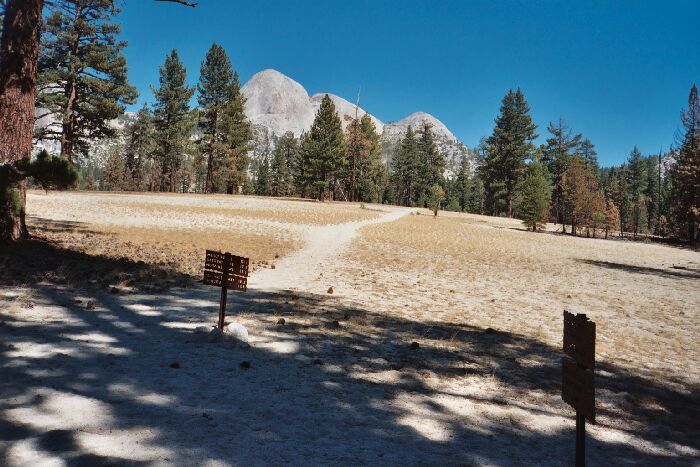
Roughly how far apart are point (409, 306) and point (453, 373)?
341 centimetres

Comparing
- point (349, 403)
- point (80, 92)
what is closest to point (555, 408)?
point (349, 403)

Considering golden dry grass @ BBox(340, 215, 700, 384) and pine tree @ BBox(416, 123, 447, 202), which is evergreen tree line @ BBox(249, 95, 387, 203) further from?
golden dry grass @ BBox(340, 215, 700, 384)

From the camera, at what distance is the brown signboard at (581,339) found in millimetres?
2500

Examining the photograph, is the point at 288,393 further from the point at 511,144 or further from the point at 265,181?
the point at 265,181

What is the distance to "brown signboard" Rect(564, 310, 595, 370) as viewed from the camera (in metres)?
2.50

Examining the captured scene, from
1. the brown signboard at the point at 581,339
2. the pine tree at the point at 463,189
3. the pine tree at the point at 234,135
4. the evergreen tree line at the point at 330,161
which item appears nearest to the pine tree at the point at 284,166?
the evergreen tree line at the point at 330,161

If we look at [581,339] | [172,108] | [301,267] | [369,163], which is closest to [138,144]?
[172,108]

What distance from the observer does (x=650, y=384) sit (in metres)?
4.94

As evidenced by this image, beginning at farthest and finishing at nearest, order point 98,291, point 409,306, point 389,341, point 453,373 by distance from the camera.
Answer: point 409,306 < point 98,291 < point 389,341 < point 453,373

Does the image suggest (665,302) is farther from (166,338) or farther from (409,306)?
(166,338)

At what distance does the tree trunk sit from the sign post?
10280mm

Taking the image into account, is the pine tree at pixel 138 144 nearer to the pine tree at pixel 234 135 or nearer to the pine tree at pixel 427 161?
the pine tree at pixel 234 135

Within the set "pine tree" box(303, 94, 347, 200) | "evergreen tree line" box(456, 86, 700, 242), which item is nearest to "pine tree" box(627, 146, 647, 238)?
"evergreen tree line" box(456, 86, 700, 242)

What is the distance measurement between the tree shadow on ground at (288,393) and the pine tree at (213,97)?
157 ft
